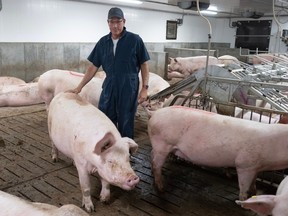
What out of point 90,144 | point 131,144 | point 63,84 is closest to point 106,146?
point 90,144

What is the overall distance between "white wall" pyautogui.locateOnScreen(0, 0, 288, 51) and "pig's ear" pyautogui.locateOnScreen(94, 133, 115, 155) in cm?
660

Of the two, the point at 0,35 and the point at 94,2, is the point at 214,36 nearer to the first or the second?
the point at 94,2

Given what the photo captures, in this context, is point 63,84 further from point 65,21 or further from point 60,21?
point 65,21

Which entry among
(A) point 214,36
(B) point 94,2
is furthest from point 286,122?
(A) point 214,36

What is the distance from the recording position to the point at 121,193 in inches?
124

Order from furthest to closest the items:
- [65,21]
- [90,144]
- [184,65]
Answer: [184,65] < [65,21] < [90,144]

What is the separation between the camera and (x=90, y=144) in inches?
98.4

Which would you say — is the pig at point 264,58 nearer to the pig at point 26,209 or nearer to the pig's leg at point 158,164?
the pig's leg at point 158,164

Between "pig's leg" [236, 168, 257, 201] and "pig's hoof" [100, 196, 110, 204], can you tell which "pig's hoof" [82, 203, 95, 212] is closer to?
"pig's hoof" [100, 196, 110, 204]

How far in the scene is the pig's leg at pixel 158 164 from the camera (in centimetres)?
315

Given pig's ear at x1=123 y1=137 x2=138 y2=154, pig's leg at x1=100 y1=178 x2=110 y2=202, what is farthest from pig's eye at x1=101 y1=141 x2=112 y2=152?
pig's leg at x1=100 y1=178 x2=110 y2=202

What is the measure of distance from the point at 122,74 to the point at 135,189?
131 cm

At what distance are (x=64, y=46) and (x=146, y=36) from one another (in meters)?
3.95

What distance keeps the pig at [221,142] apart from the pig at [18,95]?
4.13 meters
